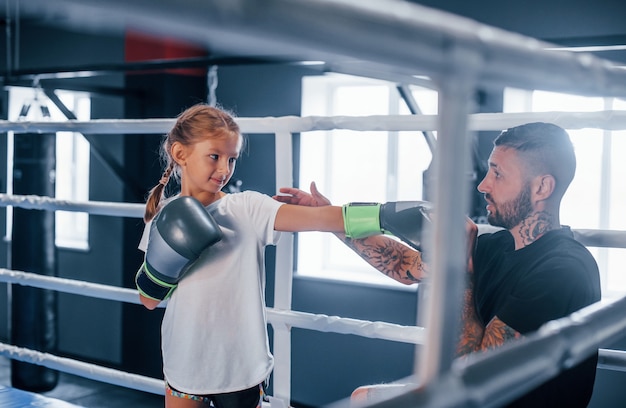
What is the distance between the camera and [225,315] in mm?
1323

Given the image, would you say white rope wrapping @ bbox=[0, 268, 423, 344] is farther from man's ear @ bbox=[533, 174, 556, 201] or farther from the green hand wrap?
man's ear @ bbox=[533, 174, 556, 201]

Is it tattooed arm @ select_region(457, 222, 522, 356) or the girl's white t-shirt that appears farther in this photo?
the girl's white t-shirt

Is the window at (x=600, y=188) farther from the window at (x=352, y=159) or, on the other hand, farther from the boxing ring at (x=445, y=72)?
the boxing ring at (x=445, y=72)

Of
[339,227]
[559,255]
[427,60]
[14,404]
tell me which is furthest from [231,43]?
[14,404]

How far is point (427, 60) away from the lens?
38 cm

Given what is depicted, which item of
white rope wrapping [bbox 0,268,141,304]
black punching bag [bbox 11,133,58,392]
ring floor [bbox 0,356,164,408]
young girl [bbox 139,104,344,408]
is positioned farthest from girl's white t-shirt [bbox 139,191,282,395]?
ring floor [bbox 0,356,164,408]

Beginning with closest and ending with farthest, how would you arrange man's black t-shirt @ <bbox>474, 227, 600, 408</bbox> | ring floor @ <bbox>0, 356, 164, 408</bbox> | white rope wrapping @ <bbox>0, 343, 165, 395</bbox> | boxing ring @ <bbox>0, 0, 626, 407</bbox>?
boxing ring @ <bbox>0, 0, 626, 407</bbox> → man's black t-shirt @ <bbox>474, 227, 600, 408</bbox> → white rope wrapping @ <bbox>0, 343, 165, 395</bbox> → ring floor @ <bbox>0, 356, 164, 408</bbox>

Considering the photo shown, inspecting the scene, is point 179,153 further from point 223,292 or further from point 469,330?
point 469,330

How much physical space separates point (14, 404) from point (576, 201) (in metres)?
2.71

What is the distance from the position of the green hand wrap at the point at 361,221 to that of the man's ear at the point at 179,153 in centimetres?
34

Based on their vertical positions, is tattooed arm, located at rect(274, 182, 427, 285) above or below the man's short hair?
below

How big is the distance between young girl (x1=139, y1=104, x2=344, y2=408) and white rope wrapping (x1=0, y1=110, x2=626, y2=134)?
15 centimetres

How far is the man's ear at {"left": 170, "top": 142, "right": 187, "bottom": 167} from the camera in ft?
4.52

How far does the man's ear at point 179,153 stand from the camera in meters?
1.38
